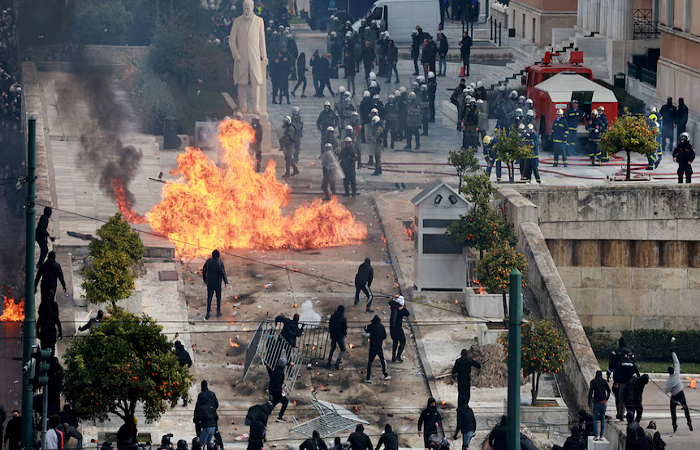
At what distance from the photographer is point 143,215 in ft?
107

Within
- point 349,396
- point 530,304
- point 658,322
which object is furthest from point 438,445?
point 658,322

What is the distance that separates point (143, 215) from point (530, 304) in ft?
30.5

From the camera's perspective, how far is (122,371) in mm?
19656

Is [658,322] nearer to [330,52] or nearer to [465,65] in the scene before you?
[465,65]

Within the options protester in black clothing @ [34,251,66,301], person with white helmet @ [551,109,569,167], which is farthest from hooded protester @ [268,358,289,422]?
person with white helmet @ [551,109,569,167]

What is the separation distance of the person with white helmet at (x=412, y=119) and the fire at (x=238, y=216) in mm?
8148

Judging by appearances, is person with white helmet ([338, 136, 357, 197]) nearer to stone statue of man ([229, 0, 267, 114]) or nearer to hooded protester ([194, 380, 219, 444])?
stone statue of man ([229, 0, 267, 114])

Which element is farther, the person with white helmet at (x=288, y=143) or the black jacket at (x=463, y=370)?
the person with white helmet at (x=288, y=143)

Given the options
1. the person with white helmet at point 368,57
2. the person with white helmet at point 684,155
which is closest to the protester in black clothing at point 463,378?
the person with white helmet at point 684,155

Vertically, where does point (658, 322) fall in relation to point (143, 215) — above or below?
below

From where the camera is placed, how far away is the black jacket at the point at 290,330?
79.5 ft

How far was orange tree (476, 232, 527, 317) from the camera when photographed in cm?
A: 2650

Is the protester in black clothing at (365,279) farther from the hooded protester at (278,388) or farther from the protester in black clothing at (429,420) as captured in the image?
the protester in black clothing at (429,420)

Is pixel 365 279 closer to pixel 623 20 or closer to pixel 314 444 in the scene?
pixel 314 444
